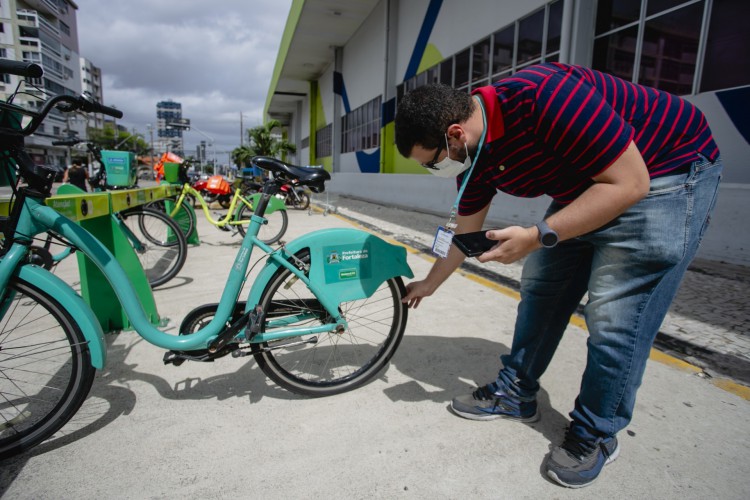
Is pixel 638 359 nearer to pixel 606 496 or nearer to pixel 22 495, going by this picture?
pixel 606 496

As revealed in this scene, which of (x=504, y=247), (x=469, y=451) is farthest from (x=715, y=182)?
(x=469, y=451)

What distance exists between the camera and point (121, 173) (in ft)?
14.7

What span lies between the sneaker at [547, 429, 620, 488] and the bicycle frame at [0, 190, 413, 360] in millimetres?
1022

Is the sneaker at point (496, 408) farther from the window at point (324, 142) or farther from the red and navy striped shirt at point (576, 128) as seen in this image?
the window at point (324, 142)

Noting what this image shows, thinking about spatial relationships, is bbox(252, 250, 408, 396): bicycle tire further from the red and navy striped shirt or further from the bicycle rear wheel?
the bicycle rear wheel

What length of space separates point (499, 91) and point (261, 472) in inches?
68.7

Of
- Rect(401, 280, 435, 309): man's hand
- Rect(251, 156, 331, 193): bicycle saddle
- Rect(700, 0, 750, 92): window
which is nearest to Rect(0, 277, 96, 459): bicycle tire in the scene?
Rect(251, 156, 331, 193): bicycle saddle

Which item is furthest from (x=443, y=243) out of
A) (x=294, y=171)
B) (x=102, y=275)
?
(x=102, y=275)

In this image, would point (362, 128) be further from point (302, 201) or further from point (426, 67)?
point (302, 201)

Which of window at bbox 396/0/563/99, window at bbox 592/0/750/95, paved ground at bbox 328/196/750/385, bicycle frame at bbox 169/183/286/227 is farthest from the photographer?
window at bbox 396/0/563/99

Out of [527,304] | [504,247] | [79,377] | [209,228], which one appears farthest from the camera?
[209,228]

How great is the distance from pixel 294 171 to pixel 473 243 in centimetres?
100

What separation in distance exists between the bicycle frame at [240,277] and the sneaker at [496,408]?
0.71 m

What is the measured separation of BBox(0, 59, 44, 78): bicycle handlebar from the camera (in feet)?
5.03
